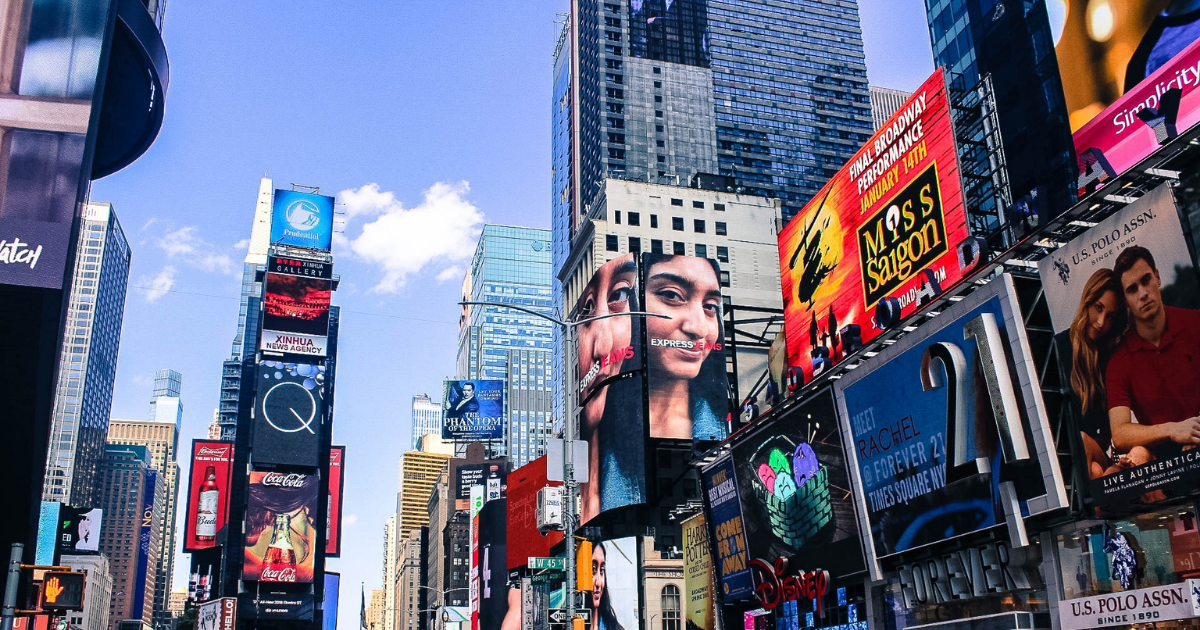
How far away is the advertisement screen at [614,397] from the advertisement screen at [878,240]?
83.0 feet

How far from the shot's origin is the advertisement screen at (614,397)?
69188mm

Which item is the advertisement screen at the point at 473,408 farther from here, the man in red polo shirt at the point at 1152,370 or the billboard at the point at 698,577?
the man in red polo shirt at the point at 1152,370

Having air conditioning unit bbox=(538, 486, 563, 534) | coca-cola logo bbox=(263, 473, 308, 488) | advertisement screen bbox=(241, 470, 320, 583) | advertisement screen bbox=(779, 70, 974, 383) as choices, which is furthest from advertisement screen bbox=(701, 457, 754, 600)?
coca-cola logo bbox=(263, 473, 308, 488)

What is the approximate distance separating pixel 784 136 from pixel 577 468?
152m

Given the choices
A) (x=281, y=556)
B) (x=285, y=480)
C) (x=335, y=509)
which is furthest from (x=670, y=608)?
(x=335, y=509)

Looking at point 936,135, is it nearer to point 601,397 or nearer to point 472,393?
point 601,397

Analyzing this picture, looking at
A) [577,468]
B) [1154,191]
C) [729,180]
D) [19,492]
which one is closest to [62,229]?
[19,492]

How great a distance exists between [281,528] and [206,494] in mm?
43791

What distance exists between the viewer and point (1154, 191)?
22.1m

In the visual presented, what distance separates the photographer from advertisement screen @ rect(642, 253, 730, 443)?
228ft

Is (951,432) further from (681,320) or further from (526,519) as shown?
(526,519)

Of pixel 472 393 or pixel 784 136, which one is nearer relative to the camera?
pixel 472 393

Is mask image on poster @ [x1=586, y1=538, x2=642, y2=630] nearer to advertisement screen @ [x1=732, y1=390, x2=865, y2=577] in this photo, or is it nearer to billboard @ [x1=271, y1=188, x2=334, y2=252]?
advertisement screen @ [x1=732, y1=390, x2=865, y2=577]

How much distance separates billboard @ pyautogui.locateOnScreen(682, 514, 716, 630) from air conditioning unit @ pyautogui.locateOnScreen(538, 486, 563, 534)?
26.3m
